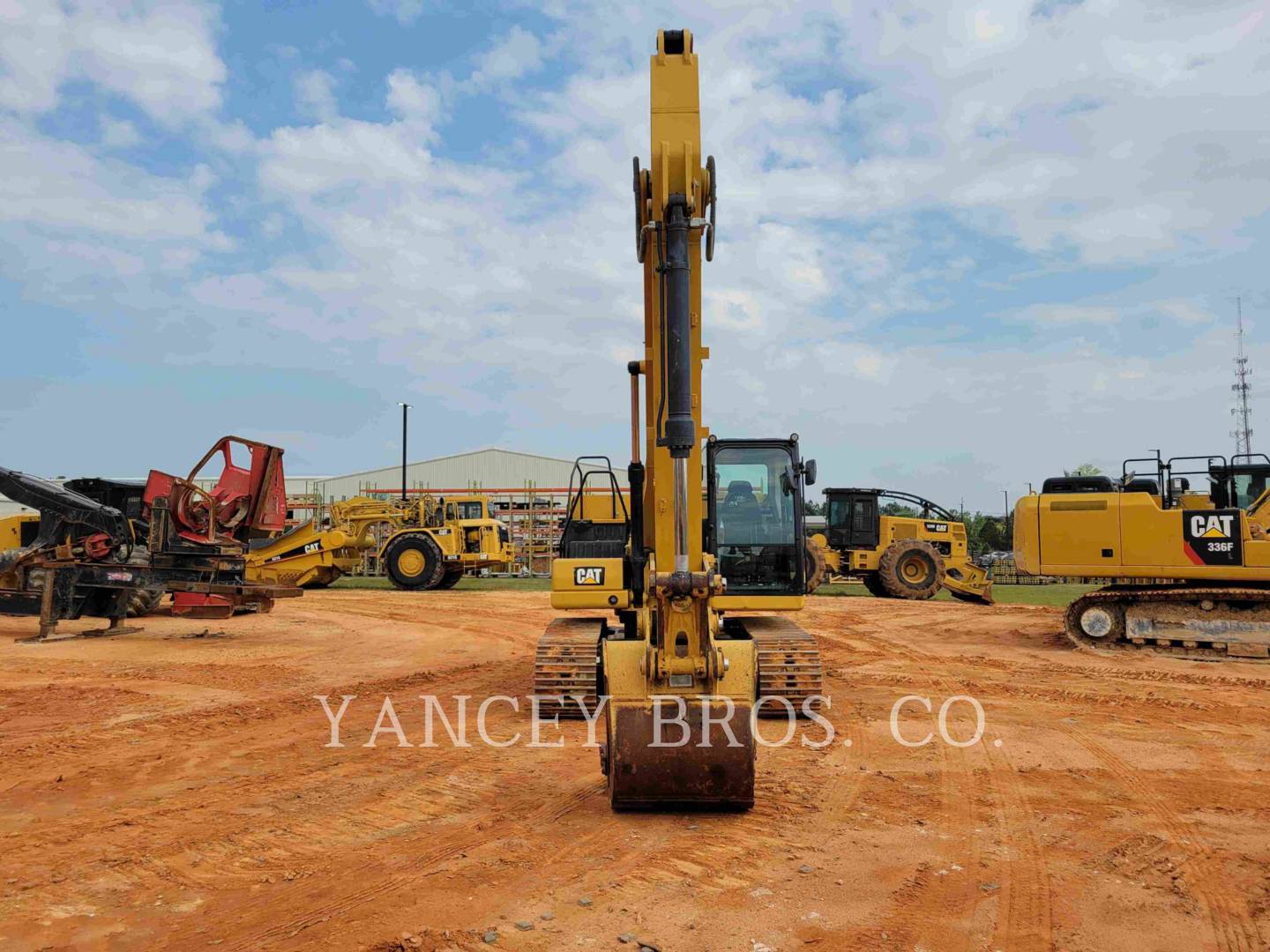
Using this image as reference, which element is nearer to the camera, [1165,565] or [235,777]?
[235,777]

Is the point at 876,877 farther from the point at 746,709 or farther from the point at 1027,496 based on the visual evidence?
the point at 1027,496

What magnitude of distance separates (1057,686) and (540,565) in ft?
93.3

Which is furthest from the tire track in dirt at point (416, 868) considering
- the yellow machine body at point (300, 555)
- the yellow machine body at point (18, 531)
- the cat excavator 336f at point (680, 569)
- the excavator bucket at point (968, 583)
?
the yellow machine body at point (300, 555)

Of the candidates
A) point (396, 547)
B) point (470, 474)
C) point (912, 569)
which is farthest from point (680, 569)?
point (470, 474)

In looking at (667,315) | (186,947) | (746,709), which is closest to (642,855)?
(746,709)

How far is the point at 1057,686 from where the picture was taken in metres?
10.5

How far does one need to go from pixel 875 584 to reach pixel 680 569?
19.6m

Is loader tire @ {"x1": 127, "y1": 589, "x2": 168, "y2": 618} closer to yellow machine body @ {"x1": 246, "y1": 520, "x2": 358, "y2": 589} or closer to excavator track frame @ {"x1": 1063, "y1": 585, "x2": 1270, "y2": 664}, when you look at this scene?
yellow machine body @ {"x1": 246, "y1": 520, "x2": 358, "y2": 589}

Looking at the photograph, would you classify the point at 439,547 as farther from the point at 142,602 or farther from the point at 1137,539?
the point at 1137,539

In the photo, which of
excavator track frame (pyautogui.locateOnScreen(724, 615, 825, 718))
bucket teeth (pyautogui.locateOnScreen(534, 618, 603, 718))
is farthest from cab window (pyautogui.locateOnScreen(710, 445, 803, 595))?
bucket teeth (pyautogui.locateOnScreen(534, 618, 603, 718))

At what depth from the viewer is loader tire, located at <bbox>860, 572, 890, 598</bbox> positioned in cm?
2371

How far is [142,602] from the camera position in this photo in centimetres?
1756

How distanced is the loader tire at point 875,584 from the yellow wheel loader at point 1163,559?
9.94m

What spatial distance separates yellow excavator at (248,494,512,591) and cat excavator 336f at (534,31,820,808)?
16141mm
